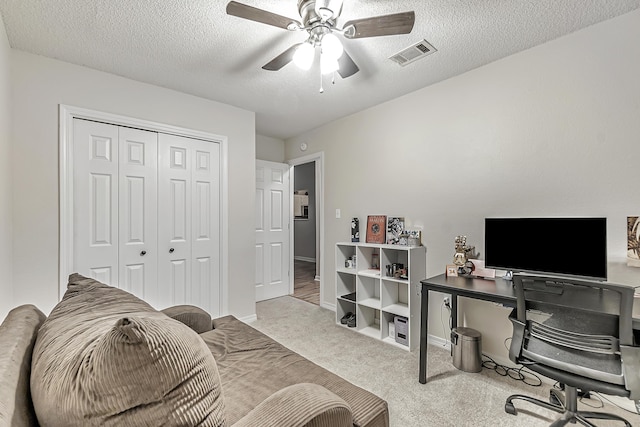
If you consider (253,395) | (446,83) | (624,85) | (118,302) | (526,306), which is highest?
(446,83)

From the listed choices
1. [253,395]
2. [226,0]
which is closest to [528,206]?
[253,395]

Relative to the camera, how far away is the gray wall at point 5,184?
6.16 feet

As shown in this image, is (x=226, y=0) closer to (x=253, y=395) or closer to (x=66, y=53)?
(x=66, y=53)

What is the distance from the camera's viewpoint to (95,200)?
8.38 feet

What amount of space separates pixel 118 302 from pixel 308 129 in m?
3.50

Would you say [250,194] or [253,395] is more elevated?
[250,194]

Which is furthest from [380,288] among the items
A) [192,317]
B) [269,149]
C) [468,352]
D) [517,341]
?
[269,149]

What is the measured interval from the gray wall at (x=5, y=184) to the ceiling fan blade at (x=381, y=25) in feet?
7.27

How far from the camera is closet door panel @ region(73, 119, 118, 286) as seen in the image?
8.13ft

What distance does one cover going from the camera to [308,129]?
4.22m

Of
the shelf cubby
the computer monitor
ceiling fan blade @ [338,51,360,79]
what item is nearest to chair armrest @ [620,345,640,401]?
the computer monitor

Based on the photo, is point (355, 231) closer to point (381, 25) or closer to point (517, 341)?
point (517, 341)

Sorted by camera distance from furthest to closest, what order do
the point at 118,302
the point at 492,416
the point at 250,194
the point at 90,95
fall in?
the point at 250,194, the point at 90,95, the point at 492,416, the point at 118,302

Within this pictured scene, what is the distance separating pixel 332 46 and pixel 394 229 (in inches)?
76.3
